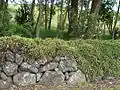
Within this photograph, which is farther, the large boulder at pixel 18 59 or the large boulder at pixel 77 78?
the large boulder at pixel 77 78

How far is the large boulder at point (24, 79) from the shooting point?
21.1ft

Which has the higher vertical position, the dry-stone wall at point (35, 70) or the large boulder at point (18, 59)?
the large boulder at point (18, 59)

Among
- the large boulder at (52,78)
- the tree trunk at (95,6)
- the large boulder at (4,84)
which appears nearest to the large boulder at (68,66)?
the large boulder at (52,78)

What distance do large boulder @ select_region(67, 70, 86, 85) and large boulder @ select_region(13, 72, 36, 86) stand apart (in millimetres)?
994

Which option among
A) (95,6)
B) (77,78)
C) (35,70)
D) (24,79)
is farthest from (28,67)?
(95,6)

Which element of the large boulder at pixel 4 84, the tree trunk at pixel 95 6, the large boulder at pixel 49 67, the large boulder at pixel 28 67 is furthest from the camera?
the tree trunk at pixel 95 6

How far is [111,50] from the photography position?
26.5ft

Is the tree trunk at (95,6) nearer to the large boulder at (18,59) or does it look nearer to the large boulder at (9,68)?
the large boulder at (18,59)

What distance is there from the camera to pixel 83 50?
24.4 ft

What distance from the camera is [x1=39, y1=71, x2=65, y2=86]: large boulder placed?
21.9 feet

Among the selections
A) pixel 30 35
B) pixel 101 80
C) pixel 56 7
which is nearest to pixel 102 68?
pixel 101 80

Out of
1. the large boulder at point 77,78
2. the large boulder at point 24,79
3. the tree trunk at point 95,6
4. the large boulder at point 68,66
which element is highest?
the tree trunk at point 95,6

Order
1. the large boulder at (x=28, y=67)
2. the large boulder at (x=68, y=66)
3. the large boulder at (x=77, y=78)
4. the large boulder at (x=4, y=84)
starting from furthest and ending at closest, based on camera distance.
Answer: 1. the large boulder at (x=77, y=78)
2. the large boulder at (x=68, y=66)
3. the large boulder at (x=28, y=67)
4. the large boulder at (x=4, y=84)

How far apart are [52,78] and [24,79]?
2.31 feet
